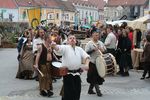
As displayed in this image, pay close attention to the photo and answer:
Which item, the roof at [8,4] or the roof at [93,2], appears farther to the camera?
the roof at [93,2]

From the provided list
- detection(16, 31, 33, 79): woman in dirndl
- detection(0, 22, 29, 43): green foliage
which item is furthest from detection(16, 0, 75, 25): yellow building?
detection(16, 31, 33, 79): woman in dirndl

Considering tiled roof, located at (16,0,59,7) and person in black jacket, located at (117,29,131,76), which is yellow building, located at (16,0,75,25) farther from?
person in black jacket, located at (117,29,131,76)

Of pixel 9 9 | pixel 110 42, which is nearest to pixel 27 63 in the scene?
pixel 110 42

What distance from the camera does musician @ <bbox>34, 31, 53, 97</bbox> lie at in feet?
41.5

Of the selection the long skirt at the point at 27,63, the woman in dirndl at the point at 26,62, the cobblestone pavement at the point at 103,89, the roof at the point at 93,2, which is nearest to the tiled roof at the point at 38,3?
the roof at the point at 93,2

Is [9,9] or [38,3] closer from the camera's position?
[9,9]

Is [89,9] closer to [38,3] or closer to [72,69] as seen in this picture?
[38,3]

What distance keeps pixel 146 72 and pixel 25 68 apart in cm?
401

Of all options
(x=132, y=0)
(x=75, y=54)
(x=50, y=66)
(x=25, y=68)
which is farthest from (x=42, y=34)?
(x=132, y=0)

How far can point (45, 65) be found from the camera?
41.5 ft

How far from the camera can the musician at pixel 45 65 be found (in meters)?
12.7

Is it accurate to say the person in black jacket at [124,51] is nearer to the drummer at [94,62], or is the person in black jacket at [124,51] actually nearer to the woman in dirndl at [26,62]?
the woman in dirndl at [26,62]

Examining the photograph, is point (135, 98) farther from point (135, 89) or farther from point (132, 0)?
point (132, 0)

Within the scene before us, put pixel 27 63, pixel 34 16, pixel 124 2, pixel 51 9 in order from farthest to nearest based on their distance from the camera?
pixel 124 2 → pixel 51 9 → pixel 34 16 → pixel 27 63
